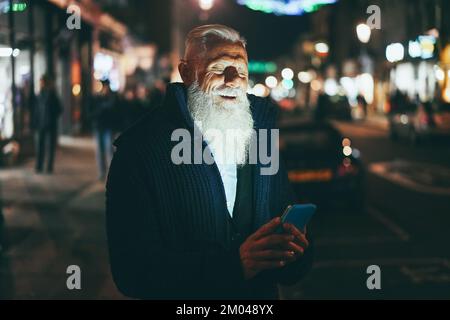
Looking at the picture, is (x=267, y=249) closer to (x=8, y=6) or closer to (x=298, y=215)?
(x=298, y=215)

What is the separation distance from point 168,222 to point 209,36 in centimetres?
63

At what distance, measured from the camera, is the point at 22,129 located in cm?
1966

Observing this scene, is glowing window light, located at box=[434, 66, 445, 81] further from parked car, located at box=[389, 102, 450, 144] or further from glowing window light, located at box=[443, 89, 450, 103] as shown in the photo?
parked car, located at box=[389, 102, 450, 144]

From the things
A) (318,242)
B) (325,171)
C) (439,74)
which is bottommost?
(318,242)

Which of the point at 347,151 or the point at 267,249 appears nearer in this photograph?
the point at 267,249

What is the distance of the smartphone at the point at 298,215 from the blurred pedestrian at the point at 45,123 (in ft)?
49.3

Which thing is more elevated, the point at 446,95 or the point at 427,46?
the point at 427,46

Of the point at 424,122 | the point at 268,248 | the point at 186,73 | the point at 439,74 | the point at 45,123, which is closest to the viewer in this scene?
the point at 268,248

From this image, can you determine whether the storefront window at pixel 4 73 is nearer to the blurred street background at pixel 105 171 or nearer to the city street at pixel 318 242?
the blurred street background at pixel 105 171

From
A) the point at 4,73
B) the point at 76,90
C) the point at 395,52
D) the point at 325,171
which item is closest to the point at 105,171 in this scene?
the point at 4,73

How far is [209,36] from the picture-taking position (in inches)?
103

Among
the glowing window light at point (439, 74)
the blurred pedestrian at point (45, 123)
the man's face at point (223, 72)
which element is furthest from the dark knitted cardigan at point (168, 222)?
the glowing window light at point (439, 74)

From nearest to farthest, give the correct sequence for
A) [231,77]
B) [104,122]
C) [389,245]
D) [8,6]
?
1. [231,77]
2. [389,245]
3. [8,6]
4. [104,122]

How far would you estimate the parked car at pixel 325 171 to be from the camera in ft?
40.3
